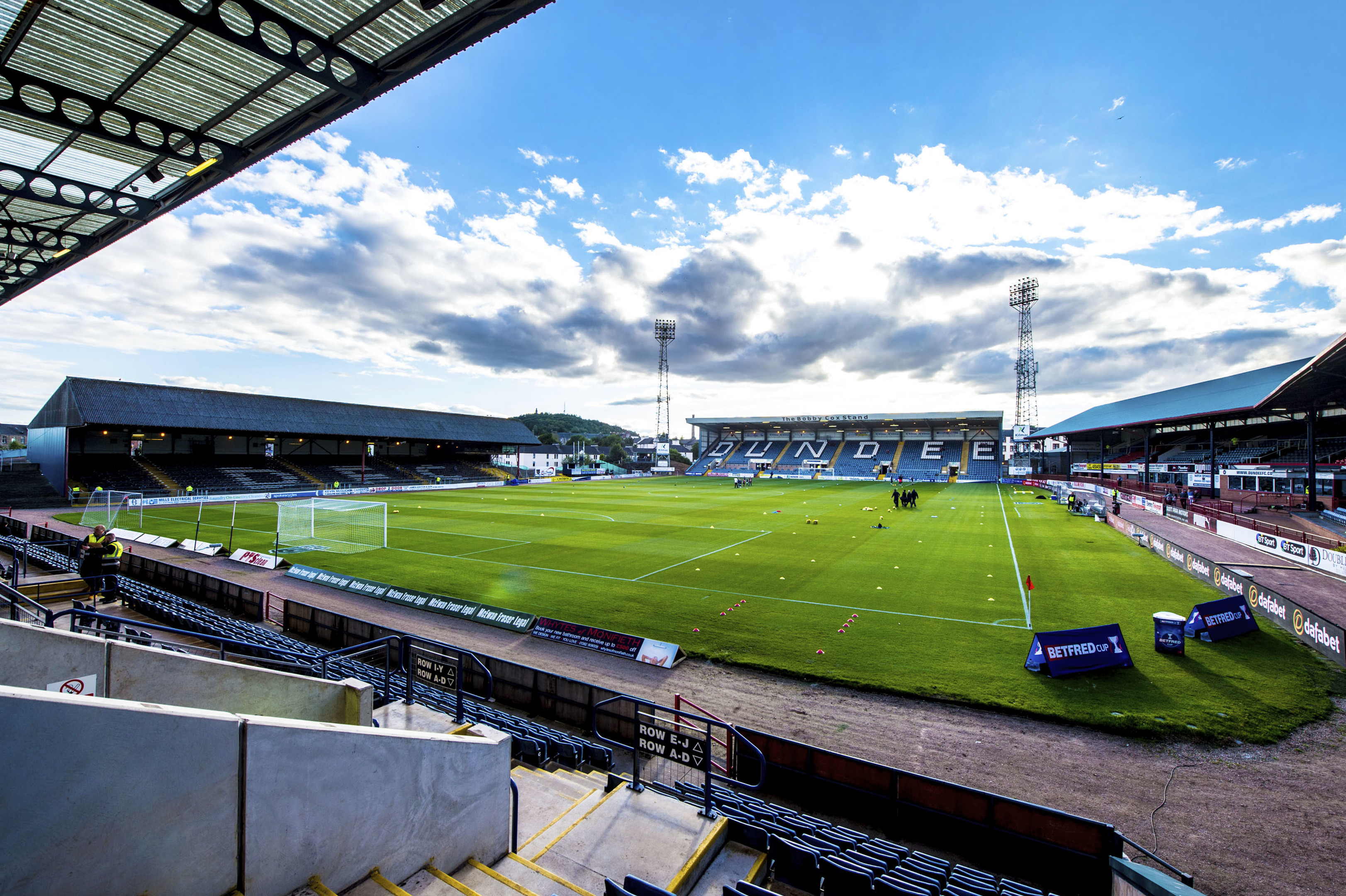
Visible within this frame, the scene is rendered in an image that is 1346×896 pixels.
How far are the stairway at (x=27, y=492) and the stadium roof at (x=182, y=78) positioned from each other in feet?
142

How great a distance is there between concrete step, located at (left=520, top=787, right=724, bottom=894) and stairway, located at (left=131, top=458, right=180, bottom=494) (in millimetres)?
53936

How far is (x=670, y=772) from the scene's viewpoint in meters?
8.26

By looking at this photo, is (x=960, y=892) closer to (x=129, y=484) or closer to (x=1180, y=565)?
(x=1180, y=565)

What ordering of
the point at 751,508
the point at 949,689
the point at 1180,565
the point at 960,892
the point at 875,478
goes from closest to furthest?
the point at 960,892, the point at 949,689, the point at 1180,565, the point at 751,508, the point at 875,478

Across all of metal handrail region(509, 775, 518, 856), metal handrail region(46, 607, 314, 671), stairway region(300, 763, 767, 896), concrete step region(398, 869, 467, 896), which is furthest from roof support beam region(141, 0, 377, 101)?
concrete step region(398, 869, 467, 896)

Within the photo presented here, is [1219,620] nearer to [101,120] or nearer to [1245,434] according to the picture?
[101,120]

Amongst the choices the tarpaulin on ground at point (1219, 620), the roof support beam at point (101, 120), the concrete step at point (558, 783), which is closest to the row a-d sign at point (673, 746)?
the concrete step at point (558, 783)

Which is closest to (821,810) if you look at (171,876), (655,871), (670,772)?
(670,772)

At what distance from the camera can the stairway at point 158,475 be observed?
4525 centimetres

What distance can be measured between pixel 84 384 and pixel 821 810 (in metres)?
58.5

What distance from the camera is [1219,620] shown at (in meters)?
13.6

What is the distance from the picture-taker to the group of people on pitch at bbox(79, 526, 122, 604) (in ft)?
48.3

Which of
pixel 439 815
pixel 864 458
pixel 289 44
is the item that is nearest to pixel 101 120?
pixel 289 44

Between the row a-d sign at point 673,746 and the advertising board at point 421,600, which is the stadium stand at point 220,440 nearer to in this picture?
the advertising board at point 421,600
